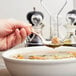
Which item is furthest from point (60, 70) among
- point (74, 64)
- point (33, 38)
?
point (33, 38)

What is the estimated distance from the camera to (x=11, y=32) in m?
0.75

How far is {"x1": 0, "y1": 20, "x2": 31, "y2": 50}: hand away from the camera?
0.69 metres

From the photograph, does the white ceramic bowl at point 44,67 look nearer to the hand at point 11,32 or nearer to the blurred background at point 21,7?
the hand at point 11,32

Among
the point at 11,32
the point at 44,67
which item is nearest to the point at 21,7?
the point at 11,32

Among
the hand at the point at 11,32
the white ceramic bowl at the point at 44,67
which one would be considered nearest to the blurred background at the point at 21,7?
the hand at the point at 11,32

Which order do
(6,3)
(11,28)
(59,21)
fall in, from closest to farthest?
(11,28)
(59,21)
(6,3)

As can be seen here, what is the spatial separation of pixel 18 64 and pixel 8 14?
5.92 ft

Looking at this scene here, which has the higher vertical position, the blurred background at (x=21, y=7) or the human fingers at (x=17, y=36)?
the blurred background at (x=21, y=7)

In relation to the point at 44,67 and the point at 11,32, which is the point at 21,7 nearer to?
the point at 11,32

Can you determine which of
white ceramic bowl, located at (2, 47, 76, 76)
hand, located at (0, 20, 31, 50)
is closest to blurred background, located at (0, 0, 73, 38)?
hand, located at (0, 20, 31, 50)

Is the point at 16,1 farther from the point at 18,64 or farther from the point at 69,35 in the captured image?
the point at 18,64

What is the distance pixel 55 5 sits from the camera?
2246 millimetres

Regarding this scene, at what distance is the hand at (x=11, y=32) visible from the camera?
0.69 m

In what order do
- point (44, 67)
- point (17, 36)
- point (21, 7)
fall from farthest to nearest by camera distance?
1. point (21, 7)
2. point (17, 36)
3. point (44, 67)
